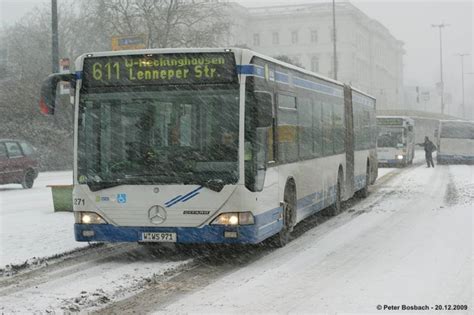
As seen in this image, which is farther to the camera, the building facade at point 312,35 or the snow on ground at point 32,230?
the building facade at point 312,35

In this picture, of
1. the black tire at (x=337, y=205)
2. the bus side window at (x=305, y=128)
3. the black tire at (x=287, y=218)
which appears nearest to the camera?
the black tire at (x=287, y=218)

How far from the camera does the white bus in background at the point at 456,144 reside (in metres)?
45.7

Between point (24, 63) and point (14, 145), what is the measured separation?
27.1 metres

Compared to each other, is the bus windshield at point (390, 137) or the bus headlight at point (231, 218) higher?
the bus windshield at point (390, 137)

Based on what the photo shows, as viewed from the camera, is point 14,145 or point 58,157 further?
point 58,157

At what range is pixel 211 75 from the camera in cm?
1009

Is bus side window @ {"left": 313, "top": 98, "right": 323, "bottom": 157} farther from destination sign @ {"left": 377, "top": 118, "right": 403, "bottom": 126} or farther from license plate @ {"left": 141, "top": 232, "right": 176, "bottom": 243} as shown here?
destination sign @ {"left": 377, "top": 118, "right": 403, "bottom": 126}

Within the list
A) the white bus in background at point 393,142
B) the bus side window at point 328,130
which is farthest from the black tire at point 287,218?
the white bus in background at point 393,142

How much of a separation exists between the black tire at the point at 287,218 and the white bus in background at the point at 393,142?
3055 centimetres

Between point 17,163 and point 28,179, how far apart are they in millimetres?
899

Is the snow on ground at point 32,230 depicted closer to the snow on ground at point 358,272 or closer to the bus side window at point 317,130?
the snow on ground at point 358,272

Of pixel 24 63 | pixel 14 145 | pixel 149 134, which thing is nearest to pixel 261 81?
pixel 149 134

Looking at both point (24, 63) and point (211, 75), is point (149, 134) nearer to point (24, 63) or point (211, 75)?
point (211, 75)

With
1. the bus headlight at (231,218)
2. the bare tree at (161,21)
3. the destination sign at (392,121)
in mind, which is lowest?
the bus headlight at (231,218)
